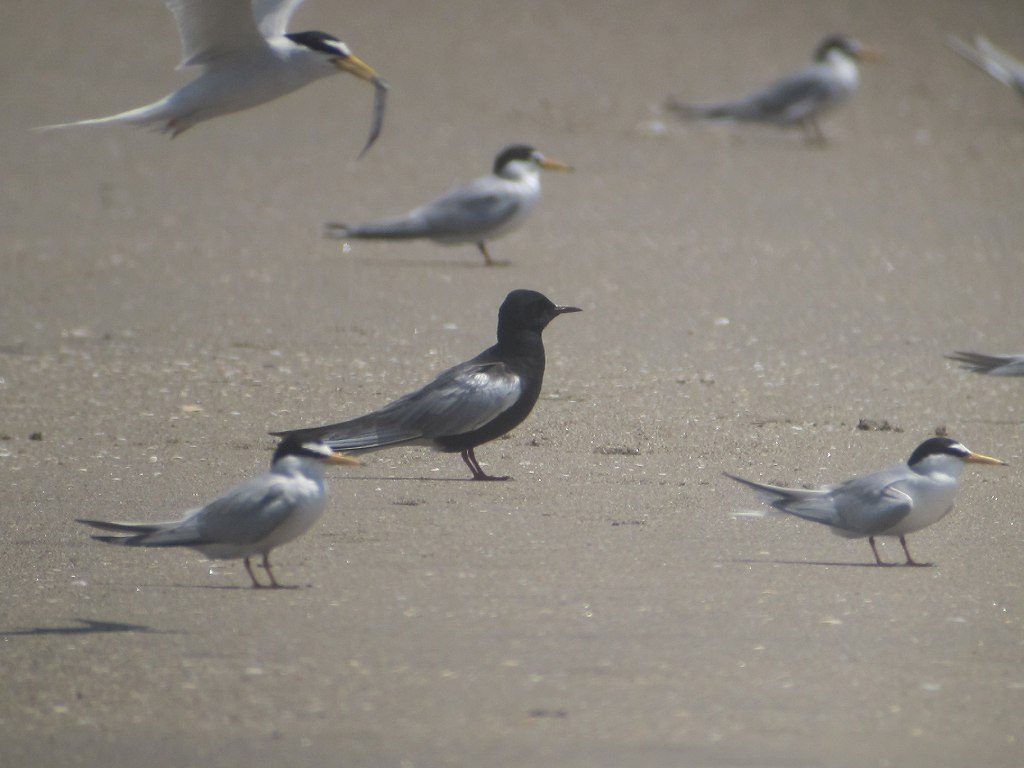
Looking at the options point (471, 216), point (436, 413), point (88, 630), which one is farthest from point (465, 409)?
point (471, 216)

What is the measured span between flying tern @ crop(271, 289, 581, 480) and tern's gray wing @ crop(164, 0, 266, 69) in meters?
2.08

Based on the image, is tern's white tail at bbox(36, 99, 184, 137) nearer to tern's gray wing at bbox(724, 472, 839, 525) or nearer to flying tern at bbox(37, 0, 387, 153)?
flying tern at bbox(37, 0, 387, 153)

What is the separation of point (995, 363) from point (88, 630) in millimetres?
4558

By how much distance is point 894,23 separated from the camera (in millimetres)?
20516

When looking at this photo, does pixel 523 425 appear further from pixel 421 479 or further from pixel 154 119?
pixel 154 119

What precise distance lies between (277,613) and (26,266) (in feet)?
21.5

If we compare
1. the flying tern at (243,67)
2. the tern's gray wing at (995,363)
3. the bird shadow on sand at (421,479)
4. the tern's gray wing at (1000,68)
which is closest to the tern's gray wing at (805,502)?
the bird shadow on sand at (421,479)

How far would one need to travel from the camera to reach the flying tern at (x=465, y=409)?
21.2 feet

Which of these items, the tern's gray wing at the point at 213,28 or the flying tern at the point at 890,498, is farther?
the tern's gray wing at the point at 213,28

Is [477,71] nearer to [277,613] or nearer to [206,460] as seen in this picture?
[206,460]

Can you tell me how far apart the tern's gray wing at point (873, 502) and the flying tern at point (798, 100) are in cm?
1152

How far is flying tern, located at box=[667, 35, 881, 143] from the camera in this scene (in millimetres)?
16594

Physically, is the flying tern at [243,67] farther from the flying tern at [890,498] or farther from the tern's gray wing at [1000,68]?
the flying tern at [890,498]

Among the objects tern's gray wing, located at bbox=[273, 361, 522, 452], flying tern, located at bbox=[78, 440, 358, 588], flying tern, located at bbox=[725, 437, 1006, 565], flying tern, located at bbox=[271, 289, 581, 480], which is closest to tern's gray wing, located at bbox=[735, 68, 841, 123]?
flying tern, located at bbox=[271, 289, 581, 480]
